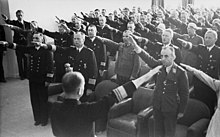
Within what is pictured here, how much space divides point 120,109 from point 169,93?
672 mm

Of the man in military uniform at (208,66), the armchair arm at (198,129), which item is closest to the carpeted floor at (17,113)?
the armchair arm at (198,129)

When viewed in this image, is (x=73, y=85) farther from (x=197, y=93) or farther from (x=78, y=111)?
(x=197, y=93)

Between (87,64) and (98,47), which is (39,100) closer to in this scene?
(87,64)

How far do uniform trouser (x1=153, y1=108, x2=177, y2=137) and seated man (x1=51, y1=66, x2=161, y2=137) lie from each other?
104cm

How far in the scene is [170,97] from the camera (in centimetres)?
246

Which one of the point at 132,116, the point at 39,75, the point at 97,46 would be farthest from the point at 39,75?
the point at 132,116

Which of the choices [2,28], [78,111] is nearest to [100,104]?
[78,111]

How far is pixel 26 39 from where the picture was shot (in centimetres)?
480

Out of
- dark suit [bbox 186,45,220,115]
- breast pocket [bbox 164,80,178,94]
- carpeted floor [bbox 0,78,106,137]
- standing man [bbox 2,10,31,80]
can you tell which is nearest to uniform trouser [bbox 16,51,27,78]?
standing man [bbox 2,10,31,80]

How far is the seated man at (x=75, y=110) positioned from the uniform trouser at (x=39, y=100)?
6.10 feet

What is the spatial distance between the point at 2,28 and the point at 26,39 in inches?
19.9

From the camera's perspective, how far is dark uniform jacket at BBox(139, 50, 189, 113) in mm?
2420

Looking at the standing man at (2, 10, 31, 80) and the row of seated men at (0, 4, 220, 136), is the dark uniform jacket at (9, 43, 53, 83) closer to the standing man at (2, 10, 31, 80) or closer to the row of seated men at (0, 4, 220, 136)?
the row of seated men at (0, 4, 220, 136)

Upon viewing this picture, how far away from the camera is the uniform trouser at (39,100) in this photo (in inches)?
134
